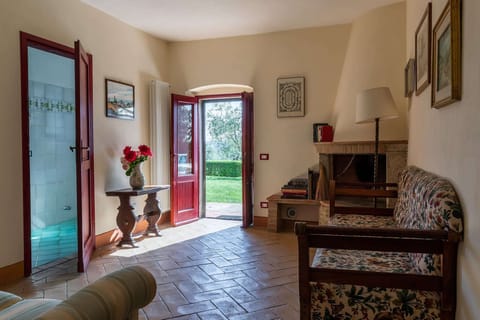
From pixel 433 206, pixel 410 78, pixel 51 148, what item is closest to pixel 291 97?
pixel 410 78

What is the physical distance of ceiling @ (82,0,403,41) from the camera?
385 cm

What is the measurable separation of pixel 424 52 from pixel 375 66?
5.20ft

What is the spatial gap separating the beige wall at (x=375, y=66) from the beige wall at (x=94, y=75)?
2.76 meters

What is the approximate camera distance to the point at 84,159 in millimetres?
3467

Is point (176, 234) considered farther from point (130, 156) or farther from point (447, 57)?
point (447, 57)

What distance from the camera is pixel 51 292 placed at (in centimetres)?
274

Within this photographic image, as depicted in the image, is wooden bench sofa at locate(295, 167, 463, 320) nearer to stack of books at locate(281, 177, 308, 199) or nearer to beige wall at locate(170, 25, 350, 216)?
stack of books at locate(281, 177, 308, 199)

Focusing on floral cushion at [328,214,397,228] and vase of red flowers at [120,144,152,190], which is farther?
vase of red flowers at [120,144,152,190]

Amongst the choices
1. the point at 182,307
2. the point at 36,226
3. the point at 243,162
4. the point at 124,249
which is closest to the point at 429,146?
the point at 182,307

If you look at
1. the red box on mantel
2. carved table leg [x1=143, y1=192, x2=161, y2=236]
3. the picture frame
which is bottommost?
carved table leg [x1=143, y1=192, x2=161, y2=236]

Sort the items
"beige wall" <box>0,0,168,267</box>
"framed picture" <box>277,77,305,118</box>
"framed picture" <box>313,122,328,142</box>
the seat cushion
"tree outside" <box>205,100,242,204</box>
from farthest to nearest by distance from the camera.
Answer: "tree outside" <box>205,100,242,204</box> → "framed picture" <box>277,77,305,118</box> → "framed picture" <box>313,122,328,142</box> → "beige wall" <box>0,0,168,267</box> → the seat cushion

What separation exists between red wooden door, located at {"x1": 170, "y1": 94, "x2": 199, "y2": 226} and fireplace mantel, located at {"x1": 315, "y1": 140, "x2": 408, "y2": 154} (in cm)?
205

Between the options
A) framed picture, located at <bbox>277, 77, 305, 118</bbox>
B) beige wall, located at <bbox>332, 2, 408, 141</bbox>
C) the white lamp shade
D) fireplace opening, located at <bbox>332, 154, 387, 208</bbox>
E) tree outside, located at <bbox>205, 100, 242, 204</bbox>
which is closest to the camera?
the white lamp shade

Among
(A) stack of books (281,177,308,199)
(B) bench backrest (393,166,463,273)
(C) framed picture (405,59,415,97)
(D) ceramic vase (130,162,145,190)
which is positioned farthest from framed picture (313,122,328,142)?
(B) bench backrest (393,166,463,273)
